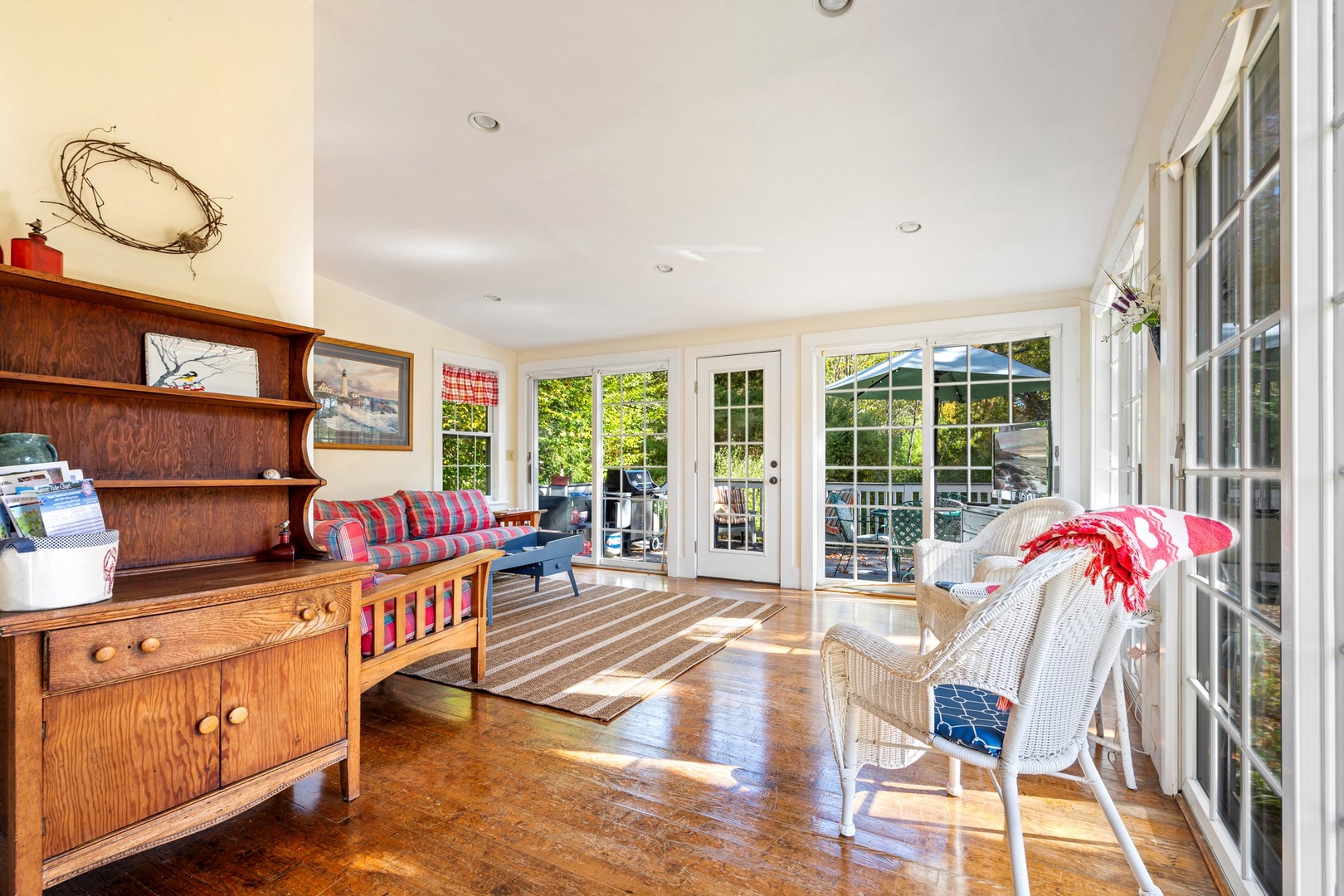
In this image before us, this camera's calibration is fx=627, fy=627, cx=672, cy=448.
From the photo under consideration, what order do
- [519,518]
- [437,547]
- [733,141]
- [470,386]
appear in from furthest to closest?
[470,386], [519,518], [437,547], [733,141]

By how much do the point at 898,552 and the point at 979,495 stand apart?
79 centimetres

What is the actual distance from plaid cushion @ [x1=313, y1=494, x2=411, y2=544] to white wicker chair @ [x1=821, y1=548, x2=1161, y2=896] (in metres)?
3.97

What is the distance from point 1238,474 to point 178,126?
3.21 metres

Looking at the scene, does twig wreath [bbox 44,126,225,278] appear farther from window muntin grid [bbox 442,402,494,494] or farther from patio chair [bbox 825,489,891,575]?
patio chair [bbox 825,489,891,575]

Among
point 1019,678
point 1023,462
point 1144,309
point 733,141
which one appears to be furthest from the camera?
point 1023,462

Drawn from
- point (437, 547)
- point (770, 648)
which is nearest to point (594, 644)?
point (770, 648)

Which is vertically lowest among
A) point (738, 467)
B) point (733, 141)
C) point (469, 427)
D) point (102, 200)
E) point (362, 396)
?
Result: point (738, 467)

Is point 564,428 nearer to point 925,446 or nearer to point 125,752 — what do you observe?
point 925,446

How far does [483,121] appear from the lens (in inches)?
111

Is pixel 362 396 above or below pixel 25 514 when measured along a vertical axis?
above

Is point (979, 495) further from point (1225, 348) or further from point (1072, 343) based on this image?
point (1225, 348)

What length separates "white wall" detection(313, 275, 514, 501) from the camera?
494cm

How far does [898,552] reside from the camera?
5.02 metres

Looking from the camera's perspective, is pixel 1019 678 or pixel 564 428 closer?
pixel 1019 678
